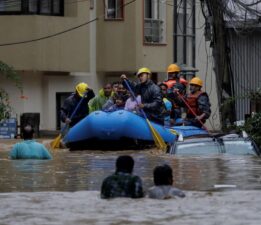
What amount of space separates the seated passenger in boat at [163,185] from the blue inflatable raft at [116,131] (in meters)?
8.80

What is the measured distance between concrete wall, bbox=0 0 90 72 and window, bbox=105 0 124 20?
4.57ft

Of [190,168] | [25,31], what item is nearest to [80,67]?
[25,31]

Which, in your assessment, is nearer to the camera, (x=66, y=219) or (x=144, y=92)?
(x=66, y=219)

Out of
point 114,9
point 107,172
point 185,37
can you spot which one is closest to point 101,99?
point 107,172

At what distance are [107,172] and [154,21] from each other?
22.8 m

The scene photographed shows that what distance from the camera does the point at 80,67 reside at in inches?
1374

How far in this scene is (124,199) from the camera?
1166cm

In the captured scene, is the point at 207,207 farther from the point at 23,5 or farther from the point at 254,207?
the point at 23,5

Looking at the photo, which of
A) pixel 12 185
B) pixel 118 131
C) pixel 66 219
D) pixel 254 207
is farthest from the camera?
pixel 118 131

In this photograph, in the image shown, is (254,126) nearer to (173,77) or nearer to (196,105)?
(196,105)

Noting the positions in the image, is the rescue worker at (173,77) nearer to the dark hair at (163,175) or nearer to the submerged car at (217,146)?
the submerged car at (217,146)

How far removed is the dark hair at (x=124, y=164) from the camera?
11758mm

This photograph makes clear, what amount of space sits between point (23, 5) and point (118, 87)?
12476mm

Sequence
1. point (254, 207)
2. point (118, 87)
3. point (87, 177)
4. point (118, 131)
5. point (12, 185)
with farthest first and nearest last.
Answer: point (118, 87) → point (118, 131) → point (87, 177) → point (12, 185) → point (254, 207)
